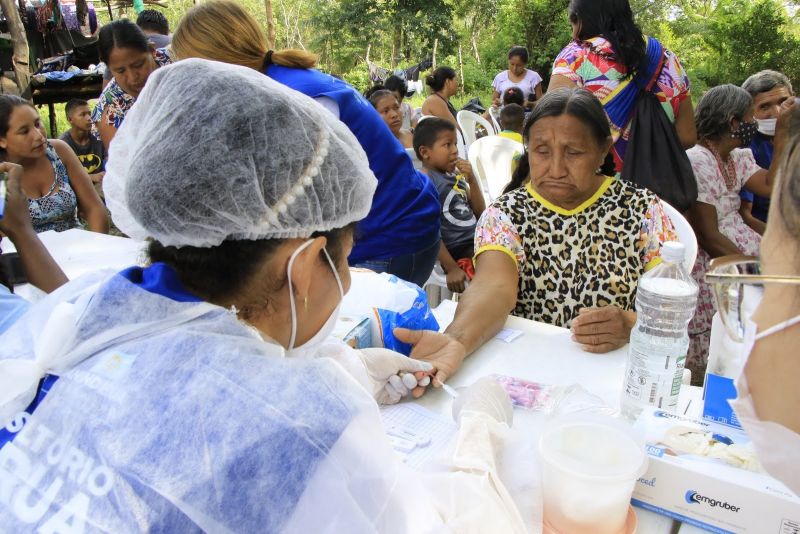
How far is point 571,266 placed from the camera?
203cm

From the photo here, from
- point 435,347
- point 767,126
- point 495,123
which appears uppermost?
point 767,126

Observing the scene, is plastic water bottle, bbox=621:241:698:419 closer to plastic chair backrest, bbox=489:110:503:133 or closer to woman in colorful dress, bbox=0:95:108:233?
woman in colorful dress, bbox=0:95:108:233

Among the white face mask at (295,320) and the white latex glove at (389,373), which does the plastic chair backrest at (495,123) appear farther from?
the white face mask at (295,320)

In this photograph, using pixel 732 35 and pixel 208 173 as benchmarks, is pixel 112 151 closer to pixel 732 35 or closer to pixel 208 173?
pixel 208 173

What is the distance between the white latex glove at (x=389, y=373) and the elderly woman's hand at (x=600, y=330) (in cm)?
58

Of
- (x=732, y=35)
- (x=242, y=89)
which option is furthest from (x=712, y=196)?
(x=732, y=35)

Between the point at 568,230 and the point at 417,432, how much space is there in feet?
3.64

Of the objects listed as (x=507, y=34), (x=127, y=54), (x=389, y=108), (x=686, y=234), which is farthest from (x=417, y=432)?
(x=507, y=34)

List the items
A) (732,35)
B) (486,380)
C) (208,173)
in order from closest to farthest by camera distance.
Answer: (208,173), (486,380), (732,35)

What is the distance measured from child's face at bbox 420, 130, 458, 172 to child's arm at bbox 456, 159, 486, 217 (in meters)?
0.15

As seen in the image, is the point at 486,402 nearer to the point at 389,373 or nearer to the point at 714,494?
the point at 389,373

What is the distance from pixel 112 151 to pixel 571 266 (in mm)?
1543

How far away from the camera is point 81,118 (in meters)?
5.39

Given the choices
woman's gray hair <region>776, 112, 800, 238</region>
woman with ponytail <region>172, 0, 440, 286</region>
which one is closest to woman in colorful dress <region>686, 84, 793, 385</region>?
woman with ponytail <region>172, 0, 440, 286</region>
